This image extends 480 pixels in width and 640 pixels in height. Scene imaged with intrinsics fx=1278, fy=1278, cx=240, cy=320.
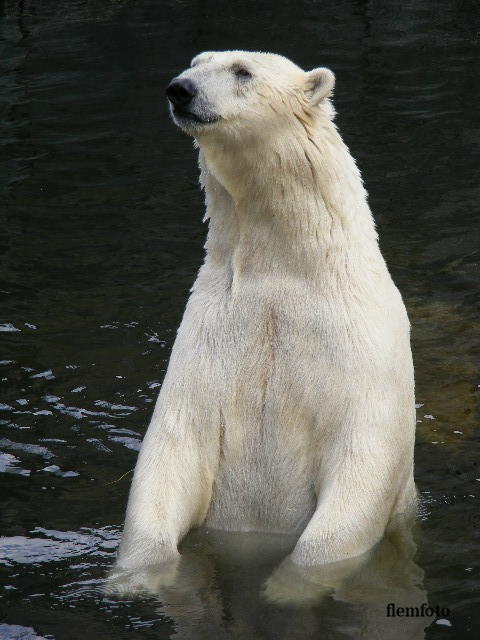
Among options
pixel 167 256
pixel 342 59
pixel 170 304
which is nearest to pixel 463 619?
pixel 170 304

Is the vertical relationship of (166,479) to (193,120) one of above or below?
below

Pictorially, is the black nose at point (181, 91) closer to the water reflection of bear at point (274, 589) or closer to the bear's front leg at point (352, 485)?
the bear's front leg at point (352, 485)

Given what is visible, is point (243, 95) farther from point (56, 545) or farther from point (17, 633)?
point (17, 633)

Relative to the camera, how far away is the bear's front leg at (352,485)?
18.7 ft

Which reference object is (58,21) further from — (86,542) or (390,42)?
(86,542)

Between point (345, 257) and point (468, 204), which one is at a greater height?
point (345, 257)

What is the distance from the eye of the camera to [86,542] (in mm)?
6414

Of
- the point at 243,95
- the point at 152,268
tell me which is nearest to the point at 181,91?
the point at 243,95

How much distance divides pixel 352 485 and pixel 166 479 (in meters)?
0.84

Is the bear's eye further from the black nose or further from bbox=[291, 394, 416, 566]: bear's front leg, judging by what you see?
bbox=[291, 394, 416, 566]: bear's front leg

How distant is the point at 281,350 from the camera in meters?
5.90

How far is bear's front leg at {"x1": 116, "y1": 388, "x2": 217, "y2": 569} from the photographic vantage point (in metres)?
5.77

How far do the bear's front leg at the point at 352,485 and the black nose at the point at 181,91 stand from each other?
1546 millimetres

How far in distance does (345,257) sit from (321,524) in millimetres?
1219
